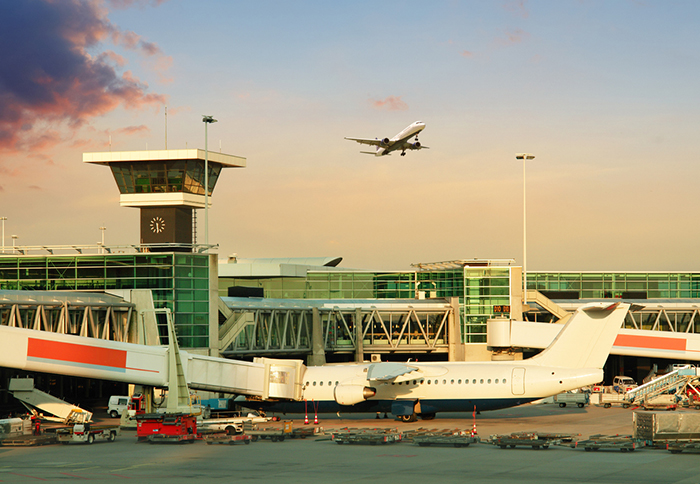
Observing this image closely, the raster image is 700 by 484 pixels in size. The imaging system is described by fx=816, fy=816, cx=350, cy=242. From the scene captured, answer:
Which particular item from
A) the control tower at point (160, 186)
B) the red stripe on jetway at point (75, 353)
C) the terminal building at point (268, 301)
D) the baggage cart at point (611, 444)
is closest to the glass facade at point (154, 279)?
the terminal building at point (268, 301)

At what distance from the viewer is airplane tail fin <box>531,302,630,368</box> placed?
52.2 meters

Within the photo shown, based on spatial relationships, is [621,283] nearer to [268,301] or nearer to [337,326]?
[337,326]

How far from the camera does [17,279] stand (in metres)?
66.8

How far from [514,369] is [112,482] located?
2861 cm

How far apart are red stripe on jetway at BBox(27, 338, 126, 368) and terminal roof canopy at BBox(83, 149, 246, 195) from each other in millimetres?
34821

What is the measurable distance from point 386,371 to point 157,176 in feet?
131

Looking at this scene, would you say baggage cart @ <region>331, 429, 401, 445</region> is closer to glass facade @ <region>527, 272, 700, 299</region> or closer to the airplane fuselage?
the airplane fuselage

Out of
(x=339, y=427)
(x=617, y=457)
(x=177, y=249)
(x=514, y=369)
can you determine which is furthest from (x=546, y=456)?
(x=177, y=249)

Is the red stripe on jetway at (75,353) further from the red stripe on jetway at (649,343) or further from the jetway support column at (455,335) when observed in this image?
the red stripe on jetway at (649,343)

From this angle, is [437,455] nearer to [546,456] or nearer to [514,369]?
[546,456]

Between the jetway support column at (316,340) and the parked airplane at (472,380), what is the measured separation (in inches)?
881

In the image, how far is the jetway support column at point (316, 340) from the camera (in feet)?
258

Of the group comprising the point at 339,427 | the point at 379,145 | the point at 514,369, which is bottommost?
the point at 339,427

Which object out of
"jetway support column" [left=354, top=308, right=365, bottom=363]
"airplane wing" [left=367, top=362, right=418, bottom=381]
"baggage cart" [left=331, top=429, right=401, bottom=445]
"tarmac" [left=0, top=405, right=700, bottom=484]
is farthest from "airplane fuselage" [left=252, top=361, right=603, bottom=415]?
"jetway support column" [left=354, top=308, right=365, bottom=363]
